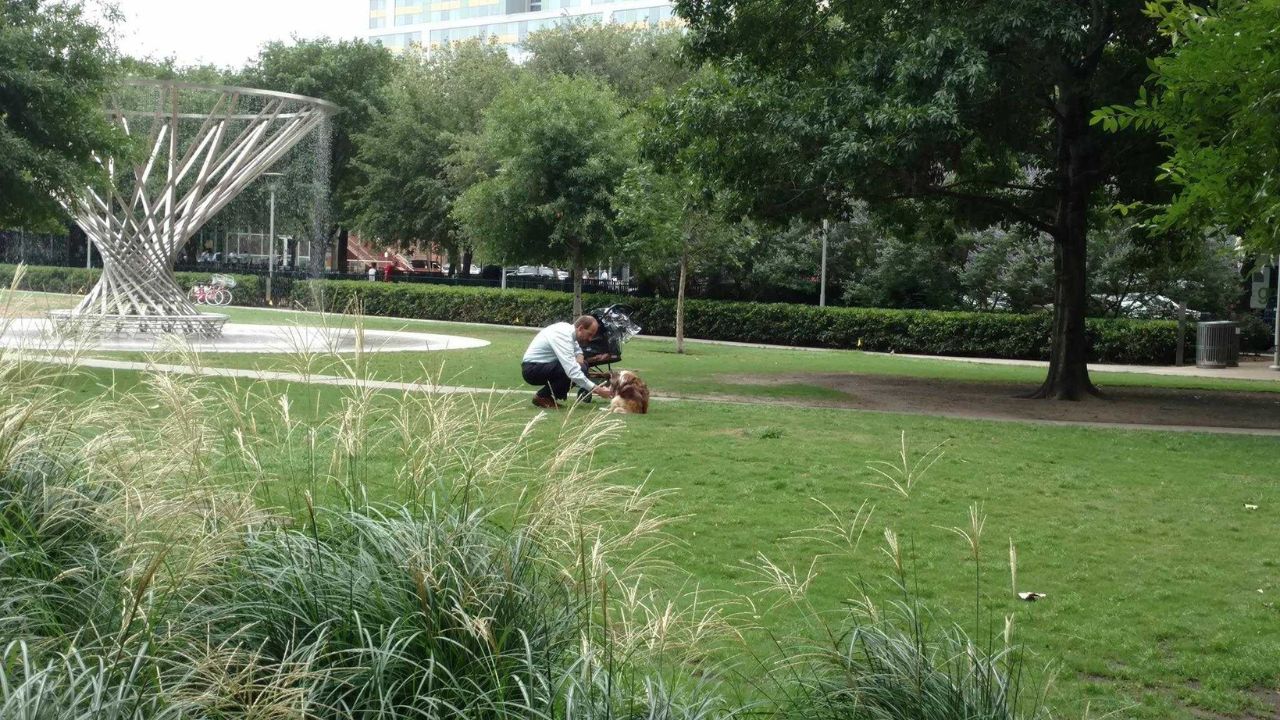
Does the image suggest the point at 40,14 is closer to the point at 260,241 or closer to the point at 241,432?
the point at 241,432

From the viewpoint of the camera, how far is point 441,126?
5000 cm

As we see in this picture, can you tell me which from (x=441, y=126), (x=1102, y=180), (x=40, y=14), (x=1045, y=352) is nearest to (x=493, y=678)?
(x=40, y=14)

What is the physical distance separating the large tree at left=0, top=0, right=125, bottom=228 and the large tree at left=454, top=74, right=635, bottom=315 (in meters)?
15.2

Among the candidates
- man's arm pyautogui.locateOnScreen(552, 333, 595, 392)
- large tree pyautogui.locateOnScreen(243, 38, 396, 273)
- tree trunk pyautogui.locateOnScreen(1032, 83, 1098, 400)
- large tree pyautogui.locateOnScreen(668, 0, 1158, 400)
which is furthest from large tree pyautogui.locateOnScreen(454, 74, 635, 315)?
large tree pyautogui.locateOnScreen(243, 38, 396, 273)

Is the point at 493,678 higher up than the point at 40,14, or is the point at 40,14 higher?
the point at 40,14

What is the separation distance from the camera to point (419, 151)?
49188mm

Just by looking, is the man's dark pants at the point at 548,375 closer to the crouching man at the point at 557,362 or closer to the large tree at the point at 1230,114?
the crouching man at the point at 557,362

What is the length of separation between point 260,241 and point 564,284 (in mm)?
40779

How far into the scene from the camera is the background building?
98.8 meters

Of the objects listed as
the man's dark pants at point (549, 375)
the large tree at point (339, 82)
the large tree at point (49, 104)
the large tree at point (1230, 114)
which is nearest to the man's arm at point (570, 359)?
the man's dark pants at point (549, 375)

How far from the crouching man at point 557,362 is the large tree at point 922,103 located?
4.37 meters

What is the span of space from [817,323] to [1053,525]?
24.8 m

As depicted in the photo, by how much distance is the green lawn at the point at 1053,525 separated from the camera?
228 inches

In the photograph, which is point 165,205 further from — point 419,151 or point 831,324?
point 419,151
